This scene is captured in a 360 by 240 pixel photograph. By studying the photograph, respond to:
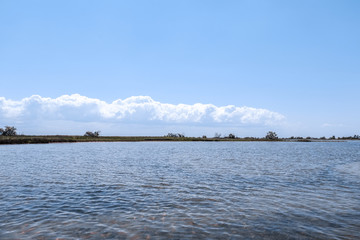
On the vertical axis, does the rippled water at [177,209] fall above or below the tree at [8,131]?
below

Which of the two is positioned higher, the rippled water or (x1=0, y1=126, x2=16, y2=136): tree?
(x1=0, y1=126, x2=16, y2=136): tree

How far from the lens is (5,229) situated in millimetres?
10953

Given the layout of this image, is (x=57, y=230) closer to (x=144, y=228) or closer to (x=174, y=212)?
(x=144, y=228)

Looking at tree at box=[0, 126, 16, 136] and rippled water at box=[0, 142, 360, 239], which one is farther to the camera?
tree at box=[0, 126, 16, 136]

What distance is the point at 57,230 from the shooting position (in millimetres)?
10969

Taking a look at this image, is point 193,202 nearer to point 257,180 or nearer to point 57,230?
point 57,230

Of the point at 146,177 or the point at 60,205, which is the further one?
the point at 146,177

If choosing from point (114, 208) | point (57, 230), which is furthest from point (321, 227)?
point (57, 230)

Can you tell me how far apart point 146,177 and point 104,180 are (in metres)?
4.05

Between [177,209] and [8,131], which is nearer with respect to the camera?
[177,209]

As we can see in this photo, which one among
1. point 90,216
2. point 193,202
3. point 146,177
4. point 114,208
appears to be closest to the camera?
point 90,216

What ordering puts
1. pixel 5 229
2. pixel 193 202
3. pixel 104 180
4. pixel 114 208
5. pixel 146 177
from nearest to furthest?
pixel 5 229 < pixel 114 208 < pixel 193 202 < pixel 104 180 < pixel 146 177

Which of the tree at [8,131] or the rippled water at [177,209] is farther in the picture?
the tree at [8,131]

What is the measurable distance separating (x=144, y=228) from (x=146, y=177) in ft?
47.0
